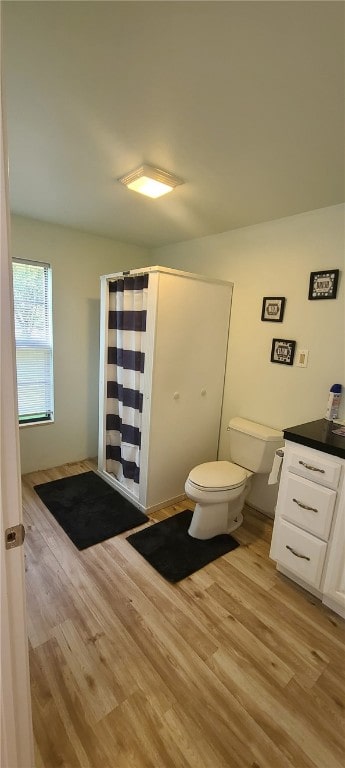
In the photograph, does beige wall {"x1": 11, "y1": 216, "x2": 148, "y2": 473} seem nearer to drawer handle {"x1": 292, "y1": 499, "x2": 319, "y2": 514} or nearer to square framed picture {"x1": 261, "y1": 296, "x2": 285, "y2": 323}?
square framed picture {"x1": 261, "y1": 296, "x2": 285, "y2": 323}

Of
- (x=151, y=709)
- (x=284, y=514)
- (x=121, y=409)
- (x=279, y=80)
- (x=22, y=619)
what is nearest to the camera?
(x=22, y=619)

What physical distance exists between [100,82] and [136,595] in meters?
2.25

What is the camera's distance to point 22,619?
0.78 m

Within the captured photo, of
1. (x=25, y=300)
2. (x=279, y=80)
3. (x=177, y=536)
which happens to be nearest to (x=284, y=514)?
(x=177, y=536)

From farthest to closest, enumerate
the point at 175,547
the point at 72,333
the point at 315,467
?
the point at 72,333
the point at 175,547
the point at 315,467

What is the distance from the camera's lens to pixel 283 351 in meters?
2.24

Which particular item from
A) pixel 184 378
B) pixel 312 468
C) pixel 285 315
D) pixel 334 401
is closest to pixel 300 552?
pixel 312 468

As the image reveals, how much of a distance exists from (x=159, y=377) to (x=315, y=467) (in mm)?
1153

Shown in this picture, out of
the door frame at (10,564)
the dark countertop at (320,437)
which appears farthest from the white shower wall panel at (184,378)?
the door frame at (10,564)

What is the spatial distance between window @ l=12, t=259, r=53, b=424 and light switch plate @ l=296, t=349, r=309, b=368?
2.11 meters

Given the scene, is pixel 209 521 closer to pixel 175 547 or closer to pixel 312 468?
pixel 175 547

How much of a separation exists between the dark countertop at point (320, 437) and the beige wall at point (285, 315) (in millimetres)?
271

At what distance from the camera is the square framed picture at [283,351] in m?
2.19

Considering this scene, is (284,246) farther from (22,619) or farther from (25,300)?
(22,619)
